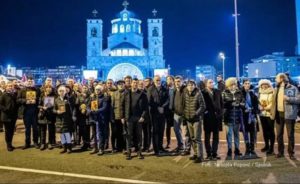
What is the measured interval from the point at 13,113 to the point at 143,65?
89.8 meters

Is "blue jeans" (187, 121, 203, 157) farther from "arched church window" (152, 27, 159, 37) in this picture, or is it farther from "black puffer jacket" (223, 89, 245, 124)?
"arched church window" (152, 27, 159, 37)

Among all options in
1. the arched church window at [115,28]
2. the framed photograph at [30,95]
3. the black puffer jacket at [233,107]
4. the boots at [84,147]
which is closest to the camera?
the black puffer jacket at [233,107]

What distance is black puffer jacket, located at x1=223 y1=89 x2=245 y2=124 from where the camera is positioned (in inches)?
366

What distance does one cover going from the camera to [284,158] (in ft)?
28.6

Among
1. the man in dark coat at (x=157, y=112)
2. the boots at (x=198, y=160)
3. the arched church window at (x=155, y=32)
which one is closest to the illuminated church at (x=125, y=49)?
the arched church window at (x=155, y=32)

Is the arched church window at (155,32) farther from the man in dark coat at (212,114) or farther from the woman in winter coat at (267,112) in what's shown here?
the man in dark coat at (212,114)

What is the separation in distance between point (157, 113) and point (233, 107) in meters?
2.18

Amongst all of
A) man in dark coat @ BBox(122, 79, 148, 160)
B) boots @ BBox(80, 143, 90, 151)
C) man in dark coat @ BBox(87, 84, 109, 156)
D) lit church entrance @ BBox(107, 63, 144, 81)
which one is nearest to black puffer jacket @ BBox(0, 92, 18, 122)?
boots @ BBox(80, 143, 90, 151)

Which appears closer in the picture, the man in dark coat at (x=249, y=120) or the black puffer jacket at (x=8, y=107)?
the man in dark coat at (x=249, y=120)

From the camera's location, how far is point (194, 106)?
28.5 ft

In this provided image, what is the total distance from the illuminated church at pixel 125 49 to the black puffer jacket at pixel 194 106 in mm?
89403

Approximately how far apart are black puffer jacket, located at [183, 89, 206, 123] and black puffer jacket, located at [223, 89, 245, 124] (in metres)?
0.99

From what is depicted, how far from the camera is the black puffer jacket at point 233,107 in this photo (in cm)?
929

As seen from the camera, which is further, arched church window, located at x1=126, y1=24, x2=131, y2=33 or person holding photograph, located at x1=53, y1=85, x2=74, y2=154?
arched church window, located at x1=126, y1=24, x2=131, y2=33
